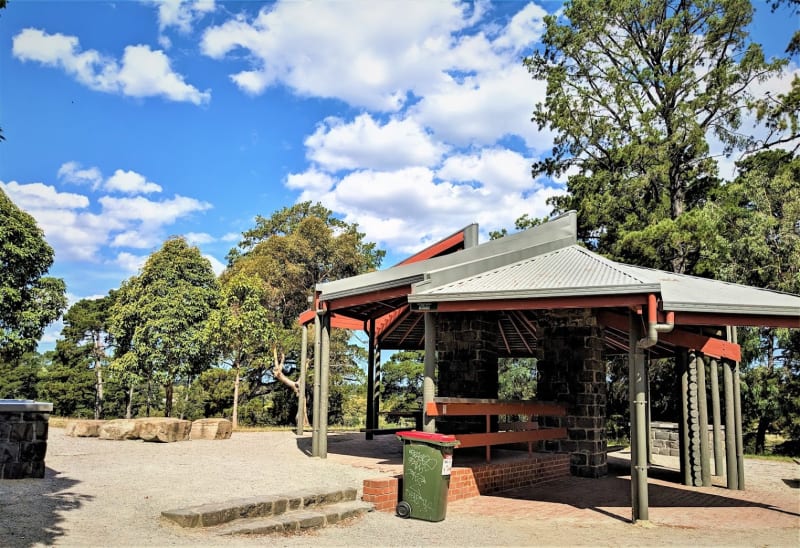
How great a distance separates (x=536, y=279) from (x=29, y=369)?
30165 millimetres

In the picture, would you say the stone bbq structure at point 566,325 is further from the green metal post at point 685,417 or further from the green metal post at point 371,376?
the green metal post at point 371,376

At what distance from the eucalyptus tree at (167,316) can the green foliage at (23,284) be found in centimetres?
260

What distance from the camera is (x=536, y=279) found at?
851cm

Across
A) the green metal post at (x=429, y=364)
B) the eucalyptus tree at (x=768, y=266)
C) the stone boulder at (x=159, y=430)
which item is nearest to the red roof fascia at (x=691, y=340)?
the green metal post at (x=429, y=364)

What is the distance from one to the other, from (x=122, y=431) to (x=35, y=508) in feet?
25.8

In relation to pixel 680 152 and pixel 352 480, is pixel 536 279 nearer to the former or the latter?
pixel 352 480

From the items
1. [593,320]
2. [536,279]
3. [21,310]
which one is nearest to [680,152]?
[593,320]

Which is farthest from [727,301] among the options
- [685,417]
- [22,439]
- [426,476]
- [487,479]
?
[22,439]

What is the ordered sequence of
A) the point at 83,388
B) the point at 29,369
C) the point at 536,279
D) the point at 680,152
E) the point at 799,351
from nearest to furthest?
the point at 536,279 < the point at 799,351 < the point at 680,152 < the point at 83,388 < the point at 29,369

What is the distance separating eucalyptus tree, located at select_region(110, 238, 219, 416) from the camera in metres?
23.4

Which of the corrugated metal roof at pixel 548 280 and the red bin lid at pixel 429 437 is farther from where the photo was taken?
the corrugated metal roof at pixel 548 280

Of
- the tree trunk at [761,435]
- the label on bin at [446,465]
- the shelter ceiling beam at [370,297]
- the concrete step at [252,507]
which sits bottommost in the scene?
the tree trunk at [761,435]

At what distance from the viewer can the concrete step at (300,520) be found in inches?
232

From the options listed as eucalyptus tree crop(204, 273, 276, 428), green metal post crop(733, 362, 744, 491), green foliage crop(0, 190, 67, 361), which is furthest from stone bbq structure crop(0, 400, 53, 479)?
green foliage crop(0, 190, 67, 361)
